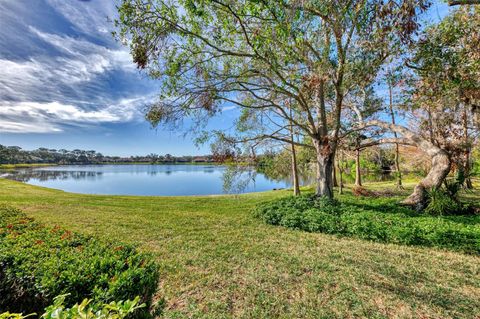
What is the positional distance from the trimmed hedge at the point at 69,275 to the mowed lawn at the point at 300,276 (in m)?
0.91

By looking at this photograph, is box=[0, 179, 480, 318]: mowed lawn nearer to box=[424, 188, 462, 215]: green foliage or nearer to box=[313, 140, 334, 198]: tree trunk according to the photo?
box=[313, 140, 334, 198]: tree trunk

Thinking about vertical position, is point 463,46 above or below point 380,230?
above

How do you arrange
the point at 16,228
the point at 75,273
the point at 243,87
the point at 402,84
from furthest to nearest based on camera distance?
the point at 243,87
the point at 402,84
the point at 16,228
the point at 75,273

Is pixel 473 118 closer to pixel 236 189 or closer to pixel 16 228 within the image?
pixel 236 189

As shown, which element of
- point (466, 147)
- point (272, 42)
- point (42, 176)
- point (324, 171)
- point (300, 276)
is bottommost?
point (300, 276)

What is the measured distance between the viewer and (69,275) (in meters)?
2.29

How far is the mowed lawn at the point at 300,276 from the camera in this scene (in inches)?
116

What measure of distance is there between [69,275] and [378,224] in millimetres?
6186

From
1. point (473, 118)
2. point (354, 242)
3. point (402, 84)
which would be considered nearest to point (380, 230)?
point (354, 242)

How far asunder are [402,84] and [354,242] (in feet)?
17.6

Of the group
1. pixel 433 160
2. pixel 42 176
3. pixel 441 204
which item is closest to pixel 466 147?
pixel 433 160

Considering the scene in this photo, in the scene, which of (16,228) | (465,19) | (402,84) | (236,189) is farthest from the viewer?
(236,189)

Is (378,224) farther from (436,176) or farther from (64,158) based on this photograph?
(64,158)

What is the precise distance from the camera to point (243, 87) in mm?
8203
